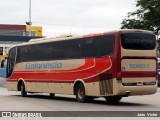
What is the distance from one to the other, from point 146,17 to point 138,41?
145 feet

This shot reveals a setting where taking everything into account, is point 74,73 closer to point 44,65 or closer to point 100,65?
point 100,65

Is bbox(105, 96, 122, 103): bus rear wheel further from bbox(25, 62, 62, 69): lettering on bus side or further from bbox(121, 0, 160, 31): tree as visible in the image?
bbox(121, 0, 160, 31): tree

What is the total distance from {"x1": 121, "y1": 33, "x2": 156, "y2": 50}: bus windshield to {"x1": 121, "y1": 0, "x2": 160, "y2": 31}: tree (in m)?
40.9

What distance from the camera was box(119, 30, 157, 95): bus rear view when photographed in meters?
19.8

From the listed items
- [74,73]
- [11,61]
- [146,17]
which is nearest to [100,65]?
[74,73]

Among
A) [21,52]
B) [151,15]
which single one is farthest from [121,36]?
[151,15]

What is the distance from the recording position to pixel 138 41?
20.4 meters

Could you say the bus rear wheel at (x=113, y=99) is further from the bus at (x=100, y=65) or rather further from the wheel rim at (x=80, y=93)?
the wheel rim at (x=80, y=93)

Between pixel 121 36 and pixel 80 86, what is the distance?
3.43m

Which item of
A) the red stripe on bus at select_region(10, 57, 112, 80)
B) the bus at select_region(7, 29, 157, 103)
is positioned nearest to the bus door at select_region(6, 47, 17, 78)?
the red stripe on bus at select_region(10, 57, 112, 80)

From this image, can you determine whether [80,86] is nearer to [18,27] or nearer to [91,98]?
[91,98]

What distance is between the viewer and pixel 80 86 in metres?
22.0

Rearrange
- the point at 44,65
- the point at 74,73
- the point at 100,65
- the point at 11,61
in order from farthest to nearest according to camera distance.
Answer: the point at 11,61
the point at 44,65
the point at 74,73
the point at 100,65

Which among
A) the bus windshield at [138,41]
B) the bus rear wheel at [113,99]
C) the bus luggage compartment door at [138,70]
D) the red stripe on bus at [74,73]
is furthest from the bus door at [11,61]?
the bus luggage compartment door at [138,70]
